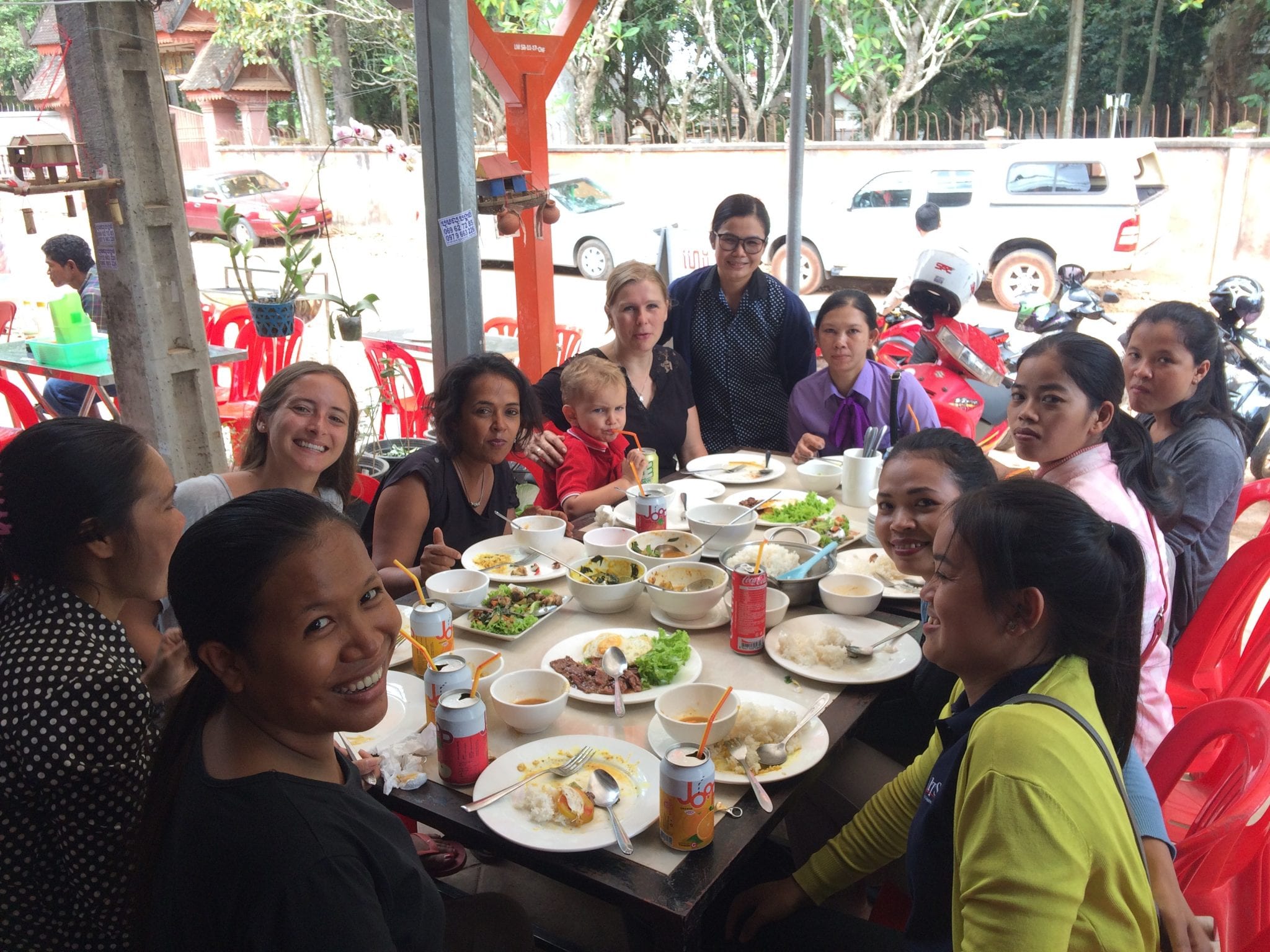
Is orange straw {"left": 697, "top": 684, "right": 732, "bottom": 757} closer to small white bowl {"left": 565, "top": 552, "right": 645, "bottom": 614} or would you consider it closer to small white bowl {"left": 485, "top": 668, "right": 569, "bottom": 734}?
small white bowl {"left": 485, "top": 668, "right": 569, "bottom": 734}

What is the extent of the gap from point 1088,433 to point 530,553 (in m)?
1.68

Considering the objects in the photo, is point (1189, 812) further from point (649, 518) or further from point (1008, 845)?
point (649, 518)

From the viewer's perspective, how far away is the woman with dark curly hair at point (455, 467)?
2979mm

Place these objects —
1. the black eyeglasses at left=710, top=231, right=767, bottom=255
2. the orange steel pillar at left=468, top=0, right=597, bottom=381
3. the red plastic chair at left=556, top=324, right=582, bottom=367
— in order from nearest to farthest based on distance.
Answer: the black eyeglasses at left=710, top=231, right=767, bottom=255 < the orange steel pillar at left=468, top=0, right=597, bottom=381 < the red plastic chair at left=556, top=324, right=582, bottom=367

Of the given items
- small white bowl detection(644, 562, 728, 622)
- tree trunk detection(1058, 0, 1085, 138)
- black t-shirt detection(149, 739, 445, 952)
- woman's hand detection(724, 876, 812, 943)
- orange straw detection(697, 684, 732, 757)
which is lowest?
woman's hand detection(724, 876, 812, 943)

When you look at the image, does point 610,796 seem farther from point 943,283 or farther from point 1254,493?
point 943,283

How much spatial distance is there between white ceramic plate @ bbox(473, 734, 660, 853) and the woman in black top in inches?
9.7

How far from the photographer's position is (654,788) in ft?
5.71

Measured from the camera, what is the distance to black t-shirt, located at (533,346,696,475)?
3.96m

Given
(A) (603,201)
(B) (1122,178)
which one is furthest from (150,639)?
(A) (603,201)

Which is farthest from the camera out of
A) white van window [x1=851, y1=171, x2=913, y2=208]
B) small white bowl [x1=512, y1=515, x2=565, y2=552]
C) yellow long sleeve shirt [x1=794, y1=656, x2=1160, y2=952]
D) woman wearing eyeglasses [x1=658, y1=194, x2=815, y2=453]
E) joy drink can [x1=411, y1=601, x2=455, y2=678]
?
white van window [x1=851, y1=171, x2=913, y2=208]

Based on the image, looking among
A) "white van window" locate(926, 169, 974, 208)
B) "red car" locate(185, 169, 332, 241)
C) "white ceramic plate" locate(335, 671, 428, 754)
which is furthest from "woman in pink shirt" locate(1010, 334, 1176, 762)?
"red car" locate(185, 169, 332, 241)

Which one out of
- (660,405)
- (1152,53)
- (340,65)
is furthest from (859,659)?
(340,65)

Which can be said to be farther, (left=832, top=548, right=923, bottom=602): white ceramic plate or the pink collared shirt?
(left=832, top=548, right=923, bottom=602): white ceramic plate
